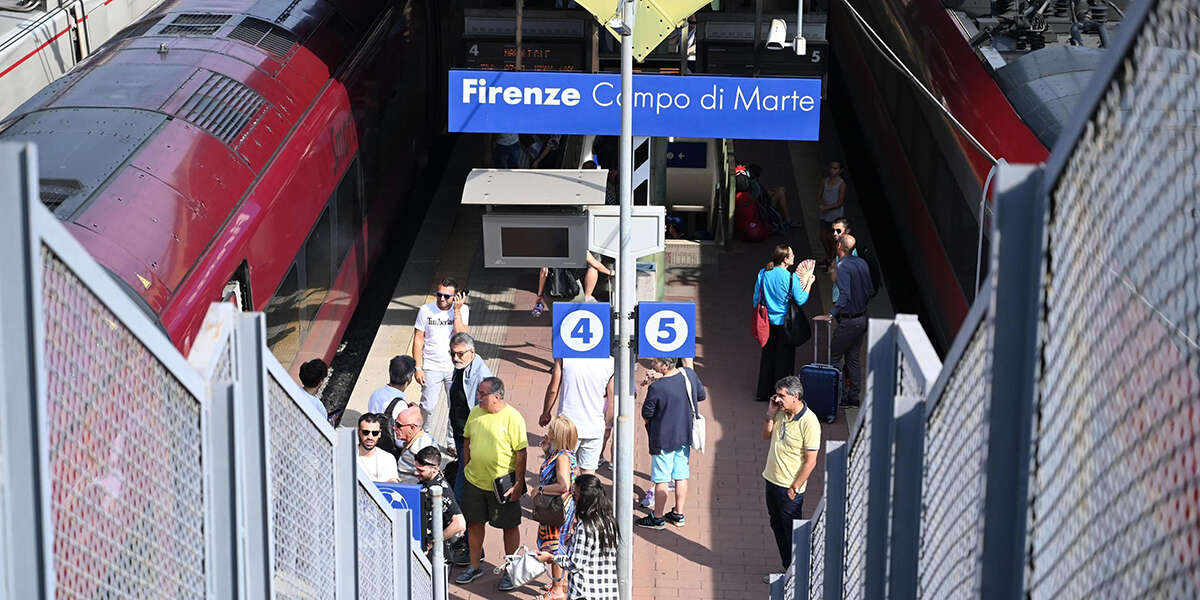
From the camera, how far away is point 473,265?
52.7 feet

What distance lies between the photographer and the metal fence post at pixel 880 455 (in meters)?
3.59

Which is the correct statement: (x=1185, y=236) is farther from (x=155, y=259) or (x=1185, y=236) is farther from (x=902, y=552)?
(x=155, y=259)

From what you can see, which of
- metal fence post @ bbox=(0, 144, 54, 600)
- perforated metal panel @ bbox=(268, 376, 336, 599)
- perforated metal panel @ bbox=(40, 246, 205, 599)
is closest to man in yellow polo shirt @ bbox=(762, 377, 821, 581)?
perforated metal panel @ bbox=(268, 376, 336, 599)

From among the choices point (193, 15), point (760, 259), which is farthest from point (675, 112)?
point (760, 259)

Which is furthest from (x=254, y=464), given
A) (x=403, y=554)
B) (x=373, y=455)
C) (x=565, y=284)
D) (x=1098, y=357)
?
(x=565, y=284)

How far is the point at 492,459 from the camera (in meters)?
9.53

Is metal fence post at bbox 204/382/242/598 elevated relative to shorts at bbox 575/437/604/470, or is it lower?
elevated

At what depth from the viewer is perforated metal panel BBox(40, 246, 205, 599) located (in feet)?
7.37

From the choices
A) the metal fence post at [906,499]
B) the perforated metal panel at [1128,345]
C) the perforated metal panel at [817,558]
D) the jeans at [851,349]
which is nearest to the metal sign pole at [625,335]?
the perforated metal panel at [817,558]

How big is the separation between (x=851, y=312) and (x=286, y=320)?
4351mm

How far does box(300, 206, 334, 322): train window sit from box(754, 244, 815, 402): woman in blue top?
3.50 m

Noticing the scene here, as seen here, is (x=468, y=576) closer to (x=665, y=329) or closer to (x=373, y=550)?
(x=665, y=329)

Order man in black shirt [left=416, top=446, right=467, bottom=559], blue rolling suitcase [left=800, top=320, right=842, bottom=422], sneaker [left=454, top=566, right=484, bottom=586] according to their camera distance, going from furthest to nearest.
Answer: blue rolling suitcase [left=800, top=320, right=842, bottom=422] < sneaker [left=454, top=566, right=484, bottom=586] < man in black shirt [left=416, top=446, right=467, bottom=559]

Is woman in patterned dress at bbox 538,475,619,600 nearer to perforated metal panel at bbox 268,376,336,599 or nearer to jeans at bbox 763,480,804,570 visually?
jeans at bbox 763,480,804,570
